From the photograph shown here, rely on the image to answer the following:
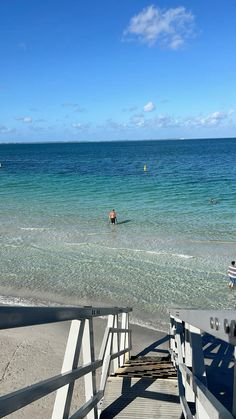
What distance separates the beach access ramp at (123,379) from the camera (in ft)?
5.86

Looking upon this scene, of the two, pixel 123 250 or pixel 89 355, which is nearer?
A: pixel 89 355

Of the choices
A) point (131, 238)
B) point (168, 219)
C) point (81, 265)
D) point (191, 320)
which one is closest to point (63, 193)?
point (168, 219)

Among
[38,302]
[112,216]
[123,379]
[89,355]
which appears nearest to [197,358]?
[89,355]

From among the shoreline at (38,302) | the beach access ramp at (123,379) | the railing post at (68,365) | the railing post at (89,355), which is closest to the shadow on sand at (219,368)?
the beach access ramp at (123,379)

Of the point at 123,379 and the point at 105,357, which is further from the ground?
the point at 105,357

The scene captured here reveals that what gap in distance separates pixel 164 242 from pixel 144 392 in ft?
51.0

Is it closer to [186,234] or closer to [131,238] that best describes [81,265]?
[131,238]

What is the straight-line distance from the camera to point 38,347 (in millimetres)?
9664

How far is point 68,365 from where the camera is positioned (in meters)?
2.75

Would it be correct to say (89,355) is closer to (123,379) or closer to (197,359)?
(197,359)

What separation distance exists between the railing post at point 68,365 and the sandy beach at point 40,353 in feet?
15.3

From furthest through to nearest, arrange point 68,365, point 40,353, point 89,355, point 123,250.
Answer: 1. point 123,250
2. point 40,353
3. point 89,355
4. point 68,365

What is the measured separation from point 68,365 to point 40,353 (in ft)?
23.7

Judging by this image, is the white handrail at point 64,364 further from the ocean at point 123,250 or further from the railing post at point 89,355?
the ocean at point 123,250
